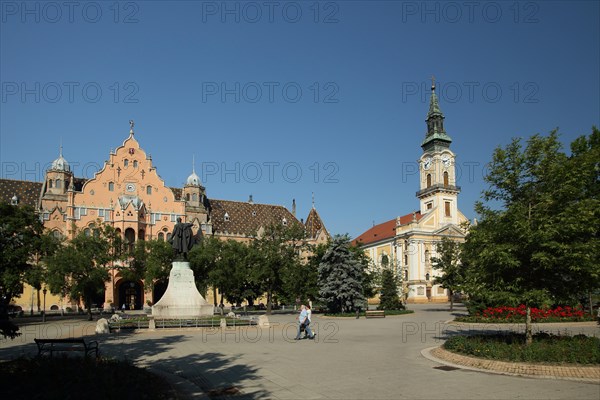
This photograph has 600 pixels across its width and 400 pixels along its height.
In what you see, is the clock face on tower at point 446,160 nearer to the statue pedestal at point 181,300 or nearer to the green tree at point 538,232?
the statue pedestal at point 181,300

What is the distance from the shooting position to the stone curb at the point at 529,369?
38.2 ft

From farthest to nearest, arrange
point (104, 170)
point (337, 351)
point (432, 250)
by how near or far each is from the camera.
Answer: point (432, 250) → point (104, 170) → point (337, 351)

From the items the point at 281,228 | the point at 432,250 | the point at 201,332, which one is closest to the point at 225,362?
the point at 201,332

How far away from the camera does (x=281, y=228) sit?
52.9m

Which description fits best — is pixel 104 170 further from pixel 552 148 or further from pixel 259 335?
pixel 552 148

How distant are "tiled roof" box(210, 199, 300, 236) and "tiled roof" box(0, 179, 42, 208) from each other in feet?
86.9

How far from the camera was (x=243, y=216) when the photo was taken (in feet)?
287

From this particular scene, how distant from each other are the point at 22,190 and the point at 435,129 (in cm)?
6973

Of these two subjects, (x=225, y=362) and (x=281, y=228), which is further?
(x=281, y=228)

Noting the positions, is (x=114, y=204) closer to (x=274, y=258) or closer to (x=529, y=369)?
(x=274, y=258)

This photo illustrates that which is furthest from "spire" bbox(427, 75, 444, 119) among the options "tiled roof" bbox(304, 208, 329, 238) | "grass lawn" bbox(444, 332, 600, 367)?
"grass lawn" bbox(444, 332, 600, 367)

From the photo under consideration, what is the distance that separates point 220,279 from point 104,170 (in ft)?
101

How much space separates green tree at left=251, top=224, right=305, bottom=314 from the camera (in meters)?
49.3

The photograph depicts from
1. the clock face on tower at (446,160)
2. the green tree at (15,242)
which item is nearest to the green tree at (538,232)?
the green tree at (15,242)
